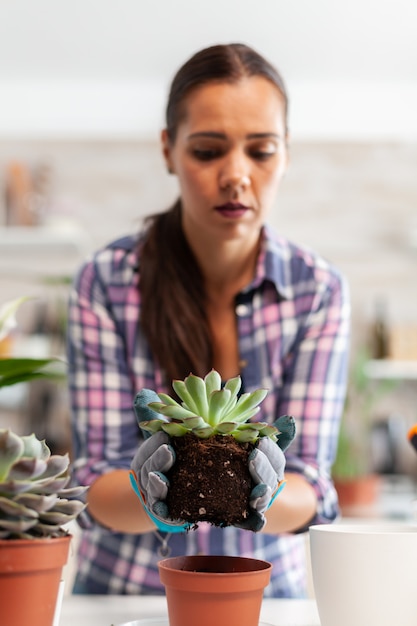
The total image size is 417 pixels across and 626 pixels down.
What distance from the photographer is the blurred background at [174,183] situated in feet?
11.7

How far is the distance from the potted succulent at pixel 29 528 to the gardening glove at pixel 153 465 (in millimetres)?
67

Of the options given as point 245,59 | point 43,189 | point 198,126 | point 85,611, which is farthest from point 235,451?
point 43,189

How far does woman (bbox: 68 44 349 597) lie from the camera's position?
121 centimetres

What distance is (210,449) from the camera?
661mm

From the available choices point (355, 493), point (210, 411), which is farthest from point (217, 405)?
point (355, 493)

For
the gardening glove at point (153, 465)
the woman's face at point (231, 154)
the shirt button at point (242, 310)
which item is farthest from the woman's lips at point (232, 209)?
the gardening glove at point (153, 465)

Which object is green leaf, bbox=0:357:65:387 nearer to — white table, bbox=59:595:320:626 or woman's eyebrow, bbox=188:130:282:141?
white table, bbox=59:595:320:626

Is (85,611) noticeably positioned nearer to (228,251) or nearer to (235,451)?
(235,451)

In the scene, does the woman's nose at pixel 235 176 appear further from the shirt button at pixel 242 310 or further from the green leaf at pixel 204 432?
the green leaf at pixel 204 432

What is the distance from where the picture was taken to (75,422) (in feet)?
4.31

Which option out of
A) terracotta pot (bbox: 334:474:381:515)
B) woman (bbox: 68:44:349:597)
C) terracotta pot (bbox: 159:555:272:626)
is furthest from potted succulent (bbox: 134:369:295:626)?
terracotta pot (bbox: 334:474:381:515)

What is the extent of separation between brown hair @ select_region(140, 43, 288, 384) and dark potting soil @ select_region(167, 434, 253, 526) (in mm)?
634

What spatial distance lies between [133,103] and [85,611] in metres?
3.38

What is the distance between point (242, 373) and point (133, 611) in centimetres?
53
